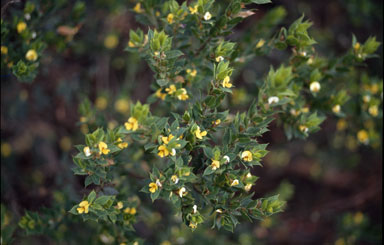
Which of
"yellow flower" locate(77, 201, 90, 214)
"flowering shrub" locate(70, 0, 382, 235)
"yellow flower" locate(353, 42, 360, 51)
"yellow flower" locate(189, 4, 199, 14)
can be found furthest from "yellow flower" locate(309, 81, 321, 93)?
"yellow flower" locate(77, 201, 90, 214)

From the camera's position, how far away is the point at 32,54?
7.24ft

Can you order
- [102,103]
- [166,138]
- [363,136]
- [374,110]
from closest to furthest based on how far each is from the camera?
[166,138], [374,110], [363,136], [102,103]

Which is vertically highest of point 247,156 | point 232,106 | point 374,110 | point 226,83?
point 226,83

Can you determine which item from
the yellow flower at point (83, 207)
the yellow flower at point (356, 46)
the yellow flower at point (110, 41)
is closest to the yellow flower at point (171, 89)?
the yellow flower at point (83, 207)

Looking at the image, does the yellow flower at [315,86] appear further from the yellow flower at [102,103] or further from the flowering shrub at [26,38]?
the yellow flower at [102,103]

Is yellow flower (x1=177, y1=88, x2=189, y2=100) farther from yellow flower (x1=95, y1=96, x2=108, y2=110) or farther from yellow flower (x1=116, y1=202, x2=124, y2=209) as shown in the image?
yellow flower (x1=95, y1=96, x2=108, y2=110)

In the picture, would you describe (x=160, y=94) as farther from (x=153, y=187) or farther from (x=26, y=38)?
(x=26, y=38)

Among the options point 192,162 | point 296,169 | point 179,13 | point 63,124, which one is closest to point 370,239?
point 296,169

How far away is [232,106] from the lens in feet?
9.89

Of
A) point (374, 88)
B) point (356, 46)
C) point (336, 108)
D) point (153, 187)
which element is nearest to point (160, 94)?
point (153, 187)

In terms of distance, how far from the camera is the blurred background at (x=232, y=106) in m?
3.01

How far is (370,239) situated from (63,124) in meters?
3.01

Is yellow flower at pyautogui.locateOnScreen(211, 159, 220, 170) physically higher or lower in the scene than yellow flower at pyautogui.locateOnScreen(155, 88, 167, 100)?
lower

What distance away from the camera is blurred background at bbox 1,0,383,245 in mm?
3014
